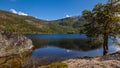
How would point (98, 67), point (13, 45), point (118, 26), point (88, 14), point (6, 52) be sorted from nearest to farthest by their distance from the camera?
point (98, 67), point (118, 26), point (88, 14), point (6, 52), point (13, 45)

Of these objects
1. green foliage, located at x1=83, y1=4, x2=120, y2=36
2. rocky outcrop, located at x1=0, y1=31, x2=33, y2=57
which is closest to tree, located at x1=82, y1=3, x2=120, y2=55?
green foliage, located at x1=83, y1=4, x2=120, y2=36

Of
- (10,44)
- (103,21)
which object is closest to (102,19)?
(103,21)

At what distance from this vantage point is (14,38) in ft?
283

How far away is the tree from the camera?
40.8 metres

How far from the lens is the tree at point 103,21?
40.8 metres

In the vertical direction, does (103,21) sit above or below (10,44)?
above

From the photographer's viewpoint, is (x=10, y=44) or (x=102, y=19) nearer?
(x=102, y=19)

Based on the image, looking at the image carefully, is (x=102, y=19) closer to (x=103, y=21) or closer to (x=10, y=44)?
(x=103, y=21)

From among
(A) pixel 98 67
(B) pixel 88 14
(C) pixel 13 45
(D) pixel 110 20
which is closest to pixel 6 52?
(C) pixel 13 45

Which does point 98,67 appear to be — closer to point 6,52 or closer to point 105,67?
point 105,67

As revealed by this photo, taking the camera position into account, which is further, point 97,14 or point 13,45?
point 13,45

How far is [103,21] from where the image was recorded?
4178 cm

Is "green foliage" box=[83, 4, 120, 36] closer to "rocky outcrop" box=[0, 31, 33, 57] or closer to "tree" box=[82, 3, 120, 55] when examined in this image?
"tree" box=[82, 3, 120, 55]

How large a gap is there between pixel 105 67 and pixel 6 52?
184 feet
